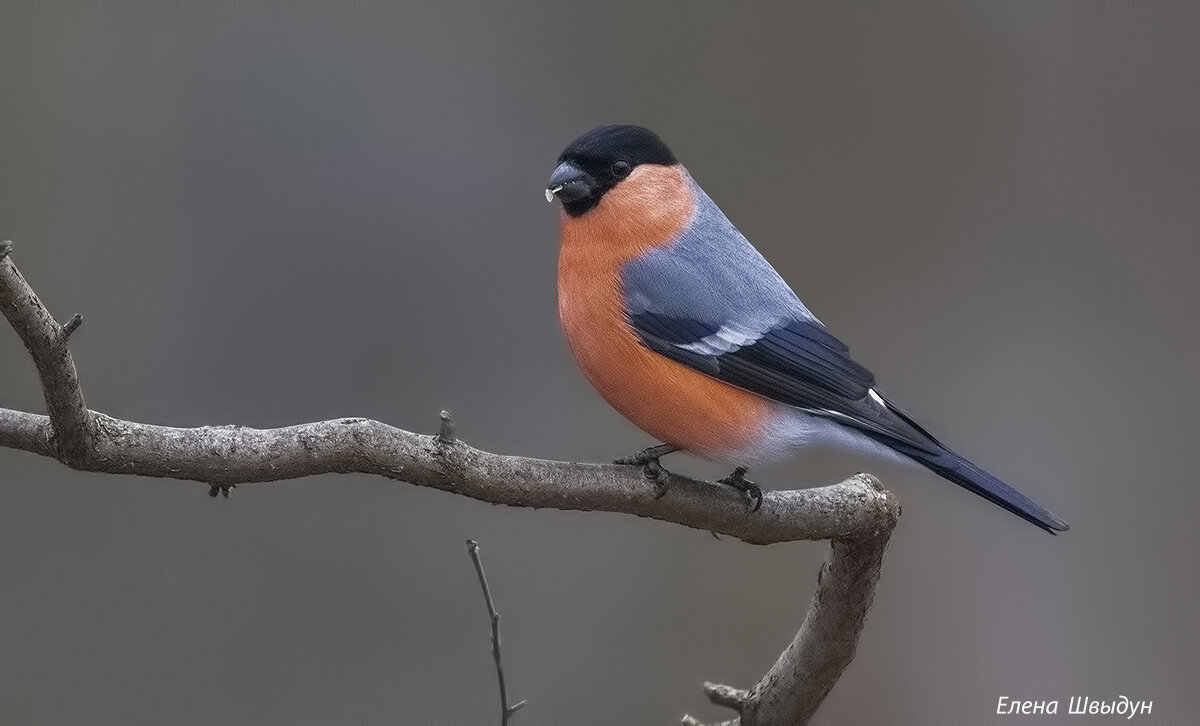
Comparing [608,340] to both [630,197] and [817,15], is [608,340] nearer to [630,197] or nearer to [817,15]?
[630,197]

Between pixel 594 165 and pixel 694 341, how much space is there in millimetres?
500

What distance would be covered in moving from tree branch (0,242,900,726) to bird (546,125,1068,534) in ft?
0.40

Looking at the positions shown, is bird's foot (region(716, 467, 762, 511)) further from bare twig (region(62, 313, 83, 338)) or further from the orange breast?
bare twig (region(62, 313, 83, 338))

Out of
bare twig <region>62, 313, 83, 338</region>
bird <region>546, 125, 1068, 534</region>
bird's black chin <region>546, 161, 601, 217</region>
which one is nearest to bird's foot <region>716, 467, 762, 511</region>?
bird <region>546, 125, 1068, 534</region>

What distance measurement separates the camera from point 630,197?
2928 millimetres

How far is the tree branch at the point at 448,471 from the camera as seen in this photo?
1.92m

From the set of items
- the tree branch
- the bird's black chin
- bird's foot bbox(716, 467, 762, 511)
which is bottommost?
the tree branch

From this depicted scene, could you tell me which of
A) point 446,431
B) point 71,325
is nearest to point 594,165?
point 446,431

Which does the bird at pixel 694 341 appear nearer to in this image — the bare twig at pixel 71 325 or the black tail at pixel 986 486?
the black tail at pixel 986 486

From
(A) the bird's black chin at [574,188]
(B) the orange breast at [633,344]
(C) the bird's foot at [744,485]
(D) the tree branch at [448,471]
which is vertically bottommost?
(D) the tree branch at [448,471]

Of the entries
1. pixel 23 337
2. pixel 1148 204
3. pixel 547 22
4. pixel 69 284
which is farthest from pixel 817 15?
pixel 23 337

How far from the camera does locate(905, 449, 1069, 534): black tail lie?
252 centimetres

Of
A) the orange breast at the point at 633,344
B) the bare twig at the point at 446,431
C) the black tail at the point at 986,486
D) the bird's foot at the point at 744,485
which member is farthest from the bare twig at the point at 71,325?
the black tail at the point at 986,486

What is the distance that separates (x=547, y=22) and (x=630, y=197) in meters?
2.49
